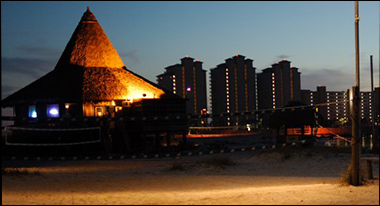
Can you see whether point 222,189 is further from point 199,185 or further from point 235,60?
point 235,60

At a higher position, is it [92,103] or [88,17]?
[88,17]

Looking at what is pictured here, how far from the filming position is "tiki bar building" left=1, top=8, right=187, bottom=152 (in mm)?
27391

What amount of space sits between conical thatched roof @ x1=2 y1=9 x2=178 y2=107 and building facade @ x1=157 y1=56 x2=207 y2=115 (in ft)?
244

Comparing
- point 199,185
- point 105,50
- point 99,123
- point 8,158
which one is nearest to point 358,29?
point 199,185

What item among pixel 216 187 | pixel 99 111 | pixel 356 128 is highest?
pixel 99 111

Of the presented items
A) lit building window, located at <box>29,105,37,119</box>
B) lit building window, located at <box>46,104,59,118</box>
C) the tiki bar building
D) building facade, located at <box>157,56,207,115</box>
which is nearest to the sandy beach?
the tiki bar building

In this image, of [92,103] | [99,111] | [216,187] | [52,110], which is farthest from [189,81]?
[216,187]

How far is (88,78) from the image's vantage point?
3116 cm

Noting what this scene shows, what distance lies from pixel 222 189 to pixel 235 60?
103m

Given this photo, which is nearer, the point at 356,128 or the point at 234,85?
the point at 356,128

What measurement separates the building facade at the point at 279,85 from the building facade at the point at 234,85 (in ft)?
15.5

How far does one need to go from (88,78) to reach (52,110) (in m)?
3.54

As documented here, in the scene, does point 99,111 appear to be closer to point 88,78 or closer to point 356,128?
point 88,78

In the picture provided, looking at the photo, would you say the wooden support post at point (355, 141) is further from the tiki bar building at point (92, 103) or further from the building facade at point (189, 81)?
the building facade at point (189, 81)
